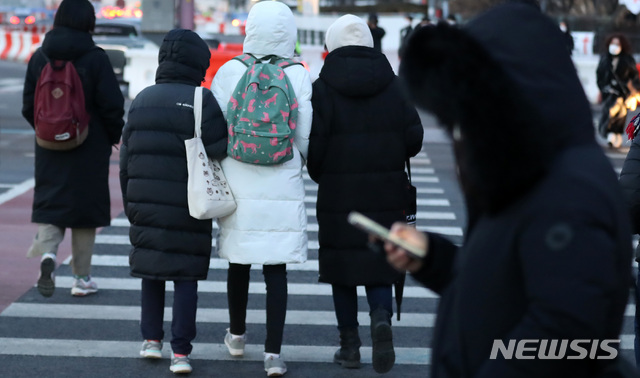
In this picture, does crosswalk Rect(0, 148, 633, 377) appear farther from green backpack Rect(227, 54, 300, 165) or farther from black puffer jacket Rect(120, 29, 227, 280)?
green backpack Rect(227, 54, 300, 165)

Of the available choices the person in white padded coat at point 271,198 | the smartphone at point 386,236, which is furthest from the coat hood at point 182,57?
the smartphone at point 386,236

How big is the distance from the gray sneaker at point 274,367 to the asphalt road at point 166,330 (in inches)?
3.3

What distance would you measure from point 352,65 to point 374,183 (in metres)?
0.63

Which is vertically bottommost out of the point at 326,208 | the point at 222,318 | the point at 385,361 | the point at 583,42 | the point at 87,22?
the point at 583,42

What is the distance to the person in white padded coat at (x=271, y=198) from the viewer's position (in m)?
5.48

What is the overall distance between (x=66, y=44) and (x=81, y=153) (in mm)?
706

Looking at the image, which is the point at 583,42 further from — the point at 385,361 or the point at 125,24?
the point at 385,361

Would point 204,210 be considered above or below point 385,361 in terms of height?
above

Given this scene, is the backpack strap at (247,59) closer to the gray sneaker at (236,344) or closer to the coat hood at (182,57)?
the coat hood at (182,57)

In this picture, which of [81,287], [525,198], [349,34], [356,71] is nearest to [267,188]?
[356,71]

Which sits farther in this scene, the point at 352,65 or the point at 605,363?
the point at 352,65

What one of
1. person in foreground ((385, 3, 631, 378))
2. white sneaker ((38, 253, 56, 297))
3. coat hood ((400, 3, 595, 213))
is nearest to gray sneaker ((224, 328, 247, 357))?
white sneaker ((38, 253, 56, 297))

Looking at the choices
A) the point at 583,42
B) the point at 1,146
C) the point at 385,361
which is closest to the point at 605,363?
the point at 385,361

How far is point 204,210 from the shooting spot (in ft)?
17.4
